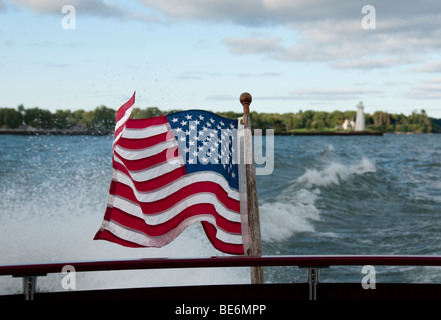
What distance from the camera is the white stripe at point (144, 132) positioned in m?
4.61

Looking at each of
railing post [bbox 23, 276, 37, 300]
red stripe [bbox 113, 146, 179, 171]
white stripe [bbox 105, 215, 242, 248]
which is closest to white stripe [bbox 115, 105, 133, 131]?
red stripe [bbox 113, 146, 179, 171]

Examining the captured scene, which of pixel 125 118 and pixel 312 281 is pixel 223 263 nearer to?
pixel 312 281

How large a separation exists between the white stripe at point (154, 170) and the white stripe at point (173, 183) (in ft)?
0.23

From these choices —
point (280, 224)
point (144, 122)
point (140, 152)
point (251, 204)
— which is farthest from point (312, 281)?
point (280, 224)

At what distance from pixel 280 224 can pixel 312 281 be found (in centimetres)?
1421

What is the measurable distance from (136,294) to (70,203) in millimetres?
18907

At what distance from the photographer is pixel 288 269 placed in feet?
42.3

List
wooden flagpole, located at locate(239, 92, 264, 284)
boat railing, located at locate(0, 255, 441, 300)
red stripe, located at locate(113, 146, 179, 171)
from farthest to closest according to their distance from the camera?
wooden flagpole, located at locate(239, 92, 264, 284), red stripe, located at locate(113, 146, 179, 171), boat railing, located at locate(0, 255, 441, 300)

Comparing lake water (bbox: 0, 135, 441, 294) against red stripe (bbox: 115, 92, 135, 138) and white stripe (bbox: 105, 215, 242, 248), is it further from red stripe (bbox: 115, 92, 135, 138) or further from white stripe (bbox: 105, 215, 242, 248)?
red stripe (bbox: 115, 92, 135, 138)

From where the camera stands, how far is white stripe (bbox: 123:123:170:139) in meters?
4.61

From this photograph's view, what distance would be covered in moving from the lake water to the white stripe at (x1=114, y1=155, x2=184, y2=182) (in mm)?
6936

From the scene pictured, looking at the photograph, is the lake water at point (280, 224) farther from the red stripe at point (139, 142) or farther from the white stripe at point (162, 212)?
the red stripe at point (139, 142)

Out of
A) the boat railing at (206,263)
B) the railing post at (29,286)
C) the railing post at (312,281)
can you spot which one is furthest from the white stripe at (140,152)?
the railing post at (312,281)

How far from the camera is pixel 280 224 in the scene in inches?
703
